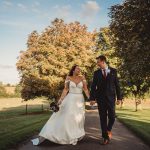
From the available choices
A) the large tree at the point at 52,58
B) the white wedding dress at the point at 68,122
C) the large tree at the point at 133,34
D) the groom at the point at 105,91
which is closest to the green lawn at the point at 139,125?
the groom at the point at 105,91

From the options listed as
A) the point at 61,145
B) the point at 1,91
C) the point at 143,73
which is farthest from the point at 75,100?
the point at 1,91

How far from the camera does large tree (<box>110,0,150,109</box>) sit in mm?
20328

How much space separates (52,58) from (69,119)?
96.4ft

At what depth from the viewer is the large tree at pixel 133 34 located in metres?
20.3

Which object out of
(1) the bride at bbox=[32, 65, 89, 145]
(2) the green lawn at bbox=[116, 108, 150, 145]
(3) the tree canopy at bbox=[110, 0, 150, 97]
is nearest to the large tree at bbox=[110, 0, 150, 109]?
(3) the tree canopy at bbox=[110, 0, 150, 97]

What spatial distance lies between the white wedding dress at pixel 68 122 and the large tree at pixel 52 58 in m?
26.7

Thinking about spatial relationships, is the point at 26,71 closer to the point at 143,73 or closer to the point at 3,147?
the point at 143,73

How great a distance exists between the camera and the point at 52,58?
39531mm

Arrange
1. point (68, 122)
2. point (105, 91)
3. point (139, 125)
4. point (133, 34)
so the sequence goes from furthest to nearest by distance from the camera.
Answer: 1. point (133, 34)
2. point (139, 125)
3. point (68, 122)
4. point (105, 91)

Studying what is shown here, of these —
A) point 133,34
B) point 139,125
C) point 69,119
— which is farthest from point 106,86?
point 133,34

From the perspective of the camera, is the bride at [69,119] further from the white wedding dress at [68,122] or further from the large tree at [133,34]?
the large tree at [133,34]

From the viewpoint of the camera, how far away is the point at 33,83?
39.5m

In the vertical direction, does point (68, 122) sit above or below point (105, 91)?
below

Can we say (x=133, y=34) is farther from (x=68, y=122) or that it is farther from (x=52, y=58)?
(x=52, y=58)
